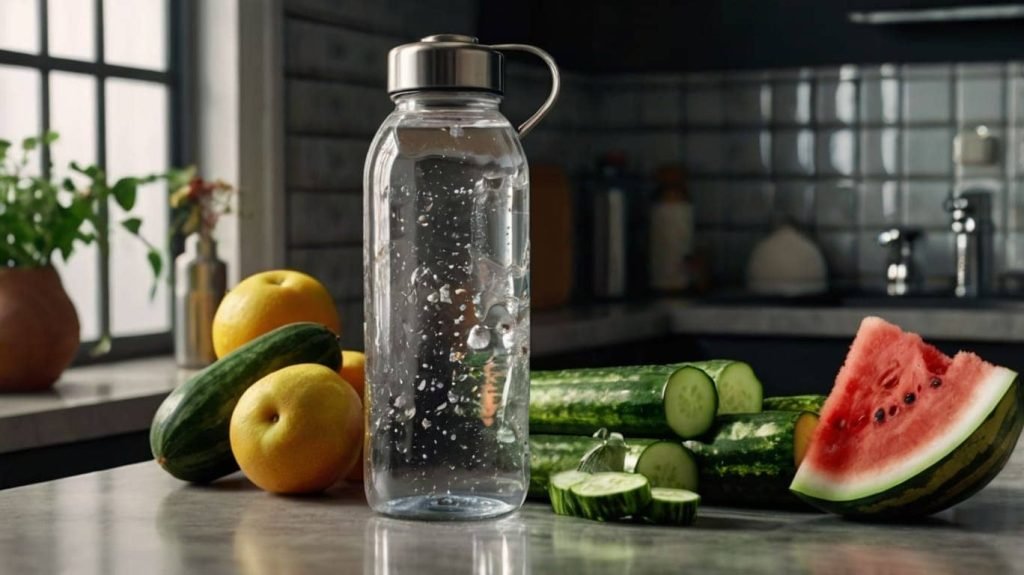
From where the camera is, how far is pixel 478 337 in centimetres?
110

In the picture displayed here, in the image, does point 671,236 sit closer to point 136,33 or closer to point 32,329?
point 136,33

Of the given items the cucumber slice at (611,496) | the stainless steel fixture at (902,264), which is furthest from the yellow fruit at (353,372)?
the stainless steel fixture at (902,264)

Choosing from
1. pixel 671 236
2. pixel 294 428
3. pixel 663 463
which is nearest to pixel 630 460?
pixel 663 463

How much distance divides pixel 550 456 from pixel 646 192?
319cm

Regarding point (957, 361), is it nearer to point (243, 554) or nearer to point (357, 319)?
point (243, 554)

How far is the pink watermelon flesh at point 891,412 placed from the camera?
1093 millimetres

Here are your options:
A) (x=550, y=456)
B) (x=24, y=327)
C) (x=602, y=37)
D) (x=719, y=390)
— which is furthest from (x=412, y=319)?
(x=602, y=37)

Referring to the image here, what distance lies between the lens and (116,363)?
2807 millimetres

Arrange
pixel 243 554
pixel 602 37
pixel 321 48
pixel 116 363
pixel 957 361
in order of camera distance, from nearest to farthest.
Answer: pixel 243 554 < pixel 957 361 < pixel 116 363 < pixel 321 48 < pixel 602 37

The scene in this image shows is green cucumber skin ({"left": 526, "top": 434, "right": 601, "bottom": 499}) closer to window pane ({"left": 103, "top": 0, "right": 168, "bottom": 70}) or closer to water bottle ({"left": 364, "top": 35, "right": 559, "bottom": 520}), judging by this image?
water bottle ({"left": 364, "top": 35, "right": 559, "bottom": 520})

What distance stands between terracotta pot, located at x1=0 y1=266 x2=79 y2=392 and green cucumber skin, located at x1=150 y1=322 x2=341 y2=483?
1.11 m

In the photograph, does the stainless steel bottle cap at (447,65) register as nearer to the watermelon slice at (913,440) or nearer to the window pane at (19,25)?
the watermelon slice at (913,440)

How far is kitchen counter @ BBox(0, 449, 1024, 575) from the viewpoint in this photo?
974 millimetres

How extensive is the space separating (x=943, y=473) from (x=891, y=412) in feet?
0.27
